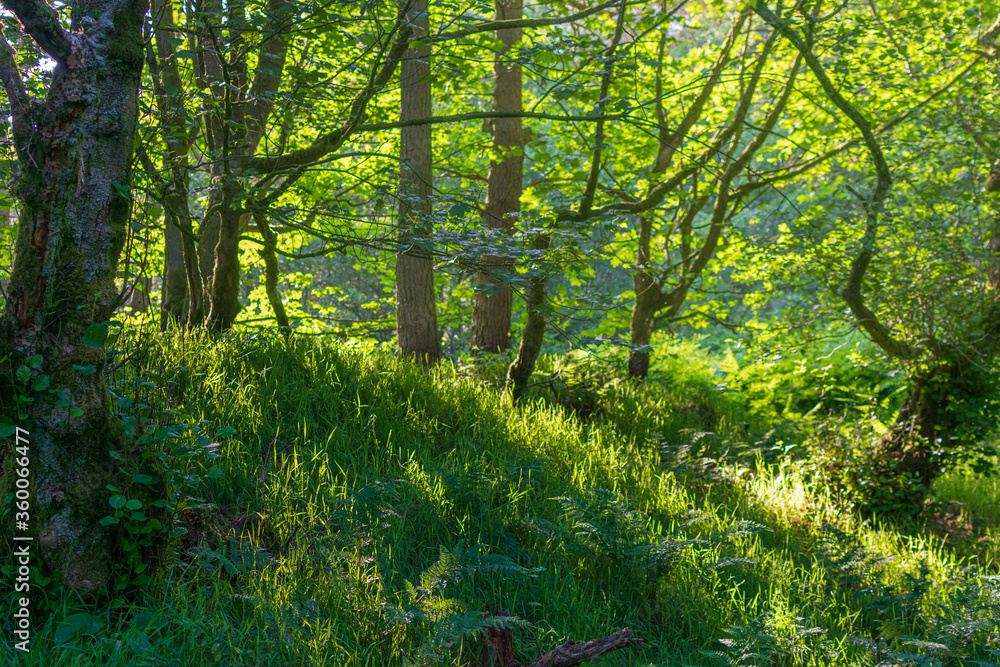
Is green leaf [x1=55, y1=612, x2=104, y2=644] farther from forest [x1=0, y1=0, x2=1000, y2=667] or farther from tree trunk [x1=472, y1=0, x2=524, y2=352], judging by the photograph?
tree trunk [x1=472, y1=0, x2=524, y2=352]

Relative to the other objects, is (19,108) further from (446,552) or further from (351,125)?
(446,552)

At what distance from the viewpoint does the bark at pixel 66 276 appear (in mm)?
2510

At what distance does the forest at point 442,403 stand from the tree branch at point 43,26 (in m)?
0.01

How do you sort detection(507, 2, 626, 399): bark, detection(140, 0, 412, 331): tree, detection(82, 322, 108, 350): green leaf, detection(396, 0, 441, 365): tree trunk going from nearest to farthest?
1. detection(82, 322, 108, 350): green leaf
2. detection(140, 0, 412, 331): tree
3. detection(507, 2, 626, 399): bark
4. detection(396, 0, 441, 365): tree trunk

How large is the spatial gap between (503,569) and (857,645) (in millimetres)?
1900

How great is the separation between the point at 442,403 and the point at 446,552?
2.44m

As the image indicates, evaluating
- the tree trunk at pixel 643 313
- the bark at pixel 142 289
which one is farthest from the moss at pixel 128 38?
the tree trunk at pixel 643 313

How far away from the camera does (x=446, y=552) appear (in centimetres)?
291

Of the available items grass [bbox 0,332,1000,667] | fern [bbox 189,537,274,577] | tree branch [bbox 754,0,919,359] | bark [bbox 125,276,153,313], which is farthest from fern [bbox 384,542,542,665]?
tree branch [bbox 754,0,919,359]

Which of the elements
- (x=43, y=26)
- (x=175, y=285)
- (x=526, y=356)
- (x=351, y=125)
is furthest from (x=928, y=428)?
(x=175, y=285)

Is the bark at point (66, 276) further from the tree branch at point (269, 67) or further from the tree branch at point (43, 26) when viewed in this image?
the tree branch at point (269, 67)

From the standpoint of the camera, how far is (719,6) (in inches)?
291

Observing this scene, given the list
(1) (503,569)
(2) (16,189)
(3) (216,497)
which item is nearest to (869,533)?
(1) (503,569)

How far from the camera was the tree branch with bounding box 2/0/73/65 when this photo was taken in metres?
2.38
